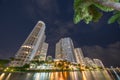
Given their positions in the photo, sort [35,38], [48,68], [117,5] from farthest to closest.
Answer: [35,38] < [48,68] < [117,5]

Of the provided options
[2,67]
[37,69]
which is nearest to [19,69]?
[37,69]

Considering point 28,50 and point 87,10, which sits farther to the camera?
point 28,50

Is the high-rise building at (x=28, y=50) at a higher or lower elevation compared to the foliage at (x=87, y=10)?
higher

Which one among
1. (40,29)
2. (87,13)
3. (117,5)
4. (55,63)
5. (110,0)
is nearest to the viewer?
(117,5)

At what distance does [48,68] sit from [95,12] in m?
120

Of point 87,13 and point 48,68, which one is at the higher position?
point 48,68

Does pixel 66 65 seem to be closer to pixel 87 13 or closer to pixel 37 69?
pixel 37 69

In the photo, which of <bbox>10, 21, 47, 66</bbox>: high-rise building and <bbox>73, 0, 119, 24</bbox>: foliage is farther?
<bbox>10, 21, 47, 66</bbox>: high-rise building

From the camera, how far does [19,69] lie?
121 metres

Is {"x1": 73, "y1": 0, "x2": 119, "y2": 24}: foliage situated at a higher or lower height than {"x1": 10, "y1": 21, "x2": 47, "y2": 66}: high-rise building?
lower

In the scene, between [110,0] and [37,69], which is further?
[37,69]

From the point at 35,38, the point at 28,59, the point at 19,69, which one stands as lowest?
the point at 19,69

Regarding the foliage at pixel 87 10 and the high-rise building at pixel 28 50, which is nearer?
the foliage at pixel 87 10

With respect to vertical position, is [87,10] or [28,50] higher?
[28,50]
